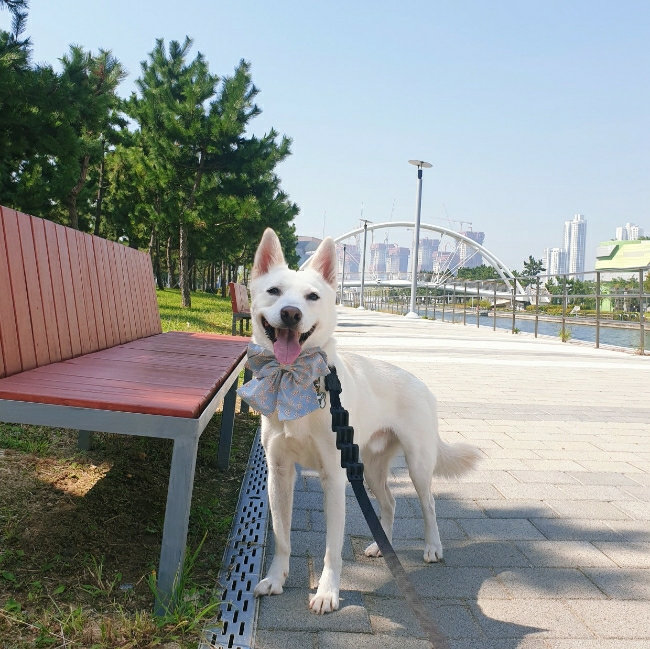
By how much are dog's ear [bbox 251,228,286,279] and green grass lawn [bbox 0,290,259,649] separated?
Result: 1.19m

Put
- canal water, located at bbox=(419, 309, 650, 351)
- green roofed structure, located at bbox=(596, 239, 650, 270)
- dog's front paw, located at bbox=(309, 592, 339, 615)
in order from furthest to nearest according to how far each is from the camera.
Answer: green roofed structure, located at bbox=(596, 239, 650, 270) → canal water, located at bbox=(419, 309, 650, 351) → dog's front paw, located at bbox=(309, 592, 339, 615)

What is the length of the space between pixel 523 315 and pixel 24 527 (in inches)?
704

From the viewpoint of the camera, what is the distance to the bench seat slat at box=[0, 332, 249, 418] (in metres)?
2.15

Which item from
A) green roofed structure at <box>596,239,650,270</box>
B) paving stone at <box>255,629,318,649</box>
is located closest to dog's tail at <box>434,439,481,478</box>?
paving stone at <box>255,629,318,649</box>

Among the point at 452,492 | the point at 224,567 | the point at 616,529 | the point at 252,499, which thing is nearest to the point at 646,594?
the point at 616,529

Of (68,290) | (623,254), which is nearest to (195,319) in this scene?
(68,290)

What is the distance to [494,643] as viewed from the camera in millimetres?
2100

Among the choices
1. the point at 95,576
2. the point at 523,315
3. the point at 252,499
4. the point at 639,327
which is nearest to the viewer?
the point at 95,576

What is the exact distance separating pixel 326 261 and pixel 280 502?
1.08m

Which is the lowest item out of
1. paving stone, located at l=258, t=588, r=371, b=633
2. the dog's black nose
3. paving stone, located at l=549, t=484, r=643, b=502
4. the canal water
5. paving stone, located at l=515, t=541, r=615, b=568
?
the canal water

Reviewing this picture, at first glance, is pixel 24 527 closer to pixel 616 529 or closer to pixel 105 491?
pixel 105 491

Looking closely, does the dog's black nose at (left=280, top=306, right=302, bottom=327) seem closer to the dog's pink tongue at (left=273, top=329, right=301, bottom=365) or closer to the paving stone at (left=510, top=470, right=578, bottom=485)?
the dog's pink tongue at (left=273, top=329, right=301, bottom=365)

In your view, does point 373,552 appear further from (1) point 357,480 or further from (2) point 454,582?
(1) point 357,480

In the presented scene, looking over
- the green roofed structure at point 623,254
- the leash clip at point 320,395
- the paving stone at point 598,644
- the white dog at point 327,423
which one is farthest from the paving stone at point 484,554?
the green roofed structure at point 623,254
